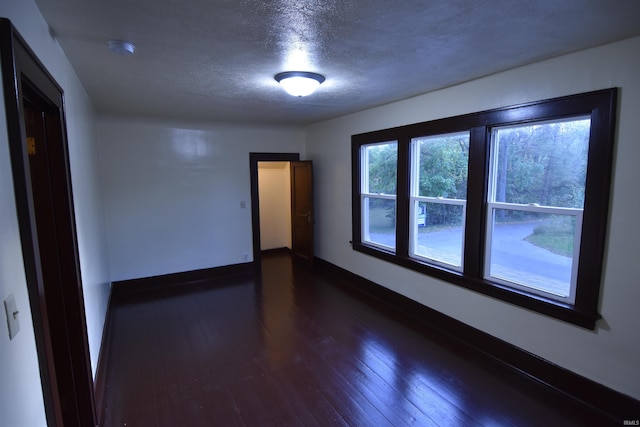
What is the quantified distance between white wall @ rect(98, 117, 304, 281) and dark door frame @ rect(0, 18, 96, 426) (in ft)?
9.27

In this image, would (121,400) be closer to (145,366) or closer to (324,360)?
(145,366)

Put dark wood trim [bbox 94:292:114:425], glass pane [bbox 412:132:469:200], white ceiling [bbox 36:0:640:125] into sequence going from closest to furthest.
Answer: white ceiling [bbox 36:0:640:125] → dark wood trim [bbox 94:292:114:425] → glass pane [bbox 412:132:469:200]

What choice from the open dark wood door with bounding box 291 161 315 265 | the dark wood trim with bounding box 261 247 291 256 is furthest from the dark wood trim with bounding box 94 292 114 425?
the dark wood trim with bounding box 261 247 291 256

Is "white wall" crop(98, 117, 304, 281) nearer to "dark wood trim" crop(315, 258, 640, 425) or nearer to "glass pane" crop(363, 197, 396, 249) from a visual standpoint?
"glass pane" crop(363, 197, 396, 249)

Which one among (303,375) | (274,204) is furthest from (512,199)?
(274,204)

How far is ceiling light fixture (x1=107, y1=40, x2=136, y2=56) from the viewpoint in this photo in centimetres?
193

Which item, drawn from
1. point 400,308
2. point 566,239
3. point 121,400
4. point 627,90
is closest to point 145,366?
point 121,400

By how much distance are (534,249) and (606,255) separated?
494 mm

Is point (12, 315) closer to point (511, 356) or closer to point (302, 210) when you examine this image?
point (511, 356)

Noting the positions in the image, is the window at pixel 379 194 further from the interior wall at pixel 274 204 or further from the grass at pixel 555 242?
the interior wall at pixel 274 204

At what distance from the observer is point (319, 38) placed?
1.94 meters

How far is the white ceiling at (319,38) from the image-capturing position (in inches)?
62.1

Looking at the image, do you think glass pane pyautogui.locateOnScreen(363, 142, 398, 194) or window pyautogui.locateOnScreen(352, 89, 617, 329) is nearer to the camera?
window pyautogui.locateOnScreen(352, 89, 617, 329)

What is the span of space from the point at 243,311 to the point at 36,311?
2917 mm
